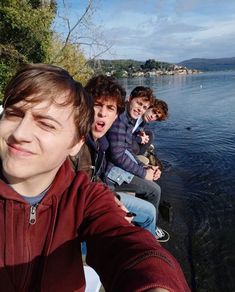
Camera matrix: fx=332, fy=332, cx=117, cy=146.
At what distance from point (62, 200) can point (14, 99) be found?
0.54 m

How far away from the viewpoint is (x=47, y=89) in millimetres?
1573

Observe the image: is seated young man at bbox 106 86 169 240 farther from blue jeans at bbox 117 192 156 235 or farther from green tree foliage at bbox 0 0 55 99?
green tree foliage at bbox 0 0 55 99

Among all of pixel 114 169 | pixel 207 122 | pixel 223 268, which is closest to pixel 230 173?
pixel 223 268

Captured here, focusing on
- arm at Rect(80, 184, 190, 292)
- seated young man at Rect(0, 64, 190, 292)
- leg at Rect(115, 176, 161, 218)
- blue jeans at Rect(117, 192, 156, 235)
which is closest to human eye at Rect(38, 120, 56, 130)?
seated young man at Rect(0, 64, 190, 292)

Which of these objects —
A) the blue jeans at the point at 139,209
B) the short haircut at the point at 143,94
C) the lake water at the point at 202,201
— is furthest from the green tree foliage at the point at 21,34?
the blue jeans at the point at 139,209

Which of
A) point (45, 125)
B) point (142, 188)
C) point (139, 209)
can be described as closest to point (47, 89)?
point (45, 125)

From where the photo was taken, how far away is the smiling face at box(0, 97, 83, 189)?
4.96 ft

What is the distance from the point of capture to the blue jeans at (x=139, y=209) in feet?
12.5

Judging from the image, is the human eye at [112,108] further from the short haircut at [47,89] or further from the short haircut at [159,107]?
the short haircut at [159,107]

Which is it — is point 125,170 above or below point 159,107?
below

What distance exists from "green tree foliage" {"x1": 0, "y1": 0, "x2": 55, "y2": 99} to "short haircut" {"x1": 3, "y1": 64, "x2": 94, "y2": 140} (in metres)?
13.5

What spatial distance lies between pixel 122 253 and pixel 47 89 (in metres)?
0.82

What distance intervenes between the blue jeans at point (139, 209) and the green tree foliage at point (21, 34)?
12.0m

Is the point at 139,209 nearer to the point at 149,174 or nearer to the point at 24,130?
the point at 149,174
